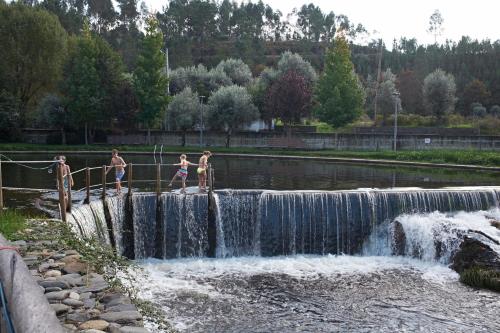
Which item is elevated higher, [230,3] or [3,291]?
[230,3]

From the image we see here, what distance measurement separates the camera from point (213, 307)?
13.3m

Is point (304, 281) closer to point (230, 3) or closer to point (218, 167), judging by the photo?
point (218, 167)

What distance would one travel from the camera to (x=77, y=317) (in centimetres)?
671

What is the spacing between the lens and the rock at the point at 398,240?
1994 centimetres

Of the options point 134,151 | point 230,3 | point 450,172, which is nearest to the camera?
point 450,172

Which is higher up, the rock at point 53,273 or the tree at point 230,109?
the tree at point 230,109

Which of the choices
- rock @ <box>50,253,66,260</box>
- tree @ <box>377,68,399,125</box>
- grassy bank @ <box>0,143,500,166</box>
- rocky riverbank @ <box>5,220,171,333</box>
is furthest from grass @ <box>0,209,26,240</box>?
tree @ <box>377,68,399,125</box>

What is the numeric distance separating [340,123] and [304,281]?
135 feet

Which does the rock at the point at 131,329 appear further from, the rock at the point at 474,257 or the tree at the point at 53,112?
the tree at the point at 53,112

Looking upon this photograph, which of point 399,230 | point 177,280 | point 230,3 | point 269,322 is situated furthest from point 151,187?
point 230,3

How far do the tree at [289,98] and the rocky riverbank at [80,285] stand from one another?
42820mm

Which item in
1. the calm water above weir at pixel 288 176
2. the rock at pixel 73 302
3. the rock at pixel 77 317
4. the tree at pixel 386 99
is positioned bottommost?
the calm water above weir at pixel 288 176

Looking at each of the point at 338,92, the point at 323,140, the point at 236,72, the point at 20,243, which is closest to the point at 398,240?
the point at 20,243

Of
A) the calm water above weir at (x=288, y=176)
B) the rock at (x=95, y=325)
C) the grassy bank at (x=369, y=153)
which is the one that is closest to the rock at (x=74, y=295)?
the rock at (x=95, y=325)
